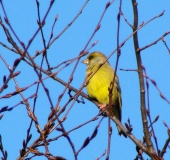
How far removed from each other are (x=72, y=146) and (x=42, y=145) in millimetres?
414

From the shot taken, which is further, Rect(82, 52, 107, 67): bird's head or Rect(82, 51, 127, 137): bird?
Rect(82, 52, 107, 67): bird's head

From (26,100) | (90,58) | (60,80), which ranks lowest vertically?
(26,100)

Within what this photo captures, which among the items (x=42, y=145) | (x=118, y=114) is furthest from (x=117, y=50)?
(x=118, y=114)

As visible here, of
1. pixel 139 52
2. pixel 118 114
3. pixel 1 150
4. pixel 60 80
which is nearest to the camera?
pixel 1 150

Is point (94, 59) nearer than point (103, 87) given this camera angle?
No

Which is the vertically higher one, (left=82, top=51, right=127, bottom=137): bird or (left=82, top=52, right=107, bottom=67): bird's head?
(left=82, top=52, right=107, bottom=67): bird's head

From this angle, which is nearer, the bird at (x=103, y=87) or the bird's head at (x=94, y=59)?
the bird at (x=103, y=87)

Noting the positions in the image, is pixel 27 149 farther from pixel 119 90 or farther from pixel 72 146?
pixel 119 90

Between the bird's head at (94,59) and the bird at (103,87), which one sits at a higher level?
the bird's head at (94,59)

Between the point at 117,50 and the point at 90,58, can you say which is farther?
the point at 90,58

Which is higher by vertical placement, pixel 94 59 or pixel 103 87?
pixel 94 59

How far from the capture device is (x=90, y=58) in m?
9.38

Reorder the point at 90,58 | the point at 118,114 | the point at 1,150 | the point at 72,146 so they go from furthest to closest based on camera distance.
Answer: the point at 90,58 → the point at 118,114 → the point at 1,150 → the point at 72,146

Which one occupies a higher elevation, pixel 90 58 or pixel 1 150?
pixel 90 58
